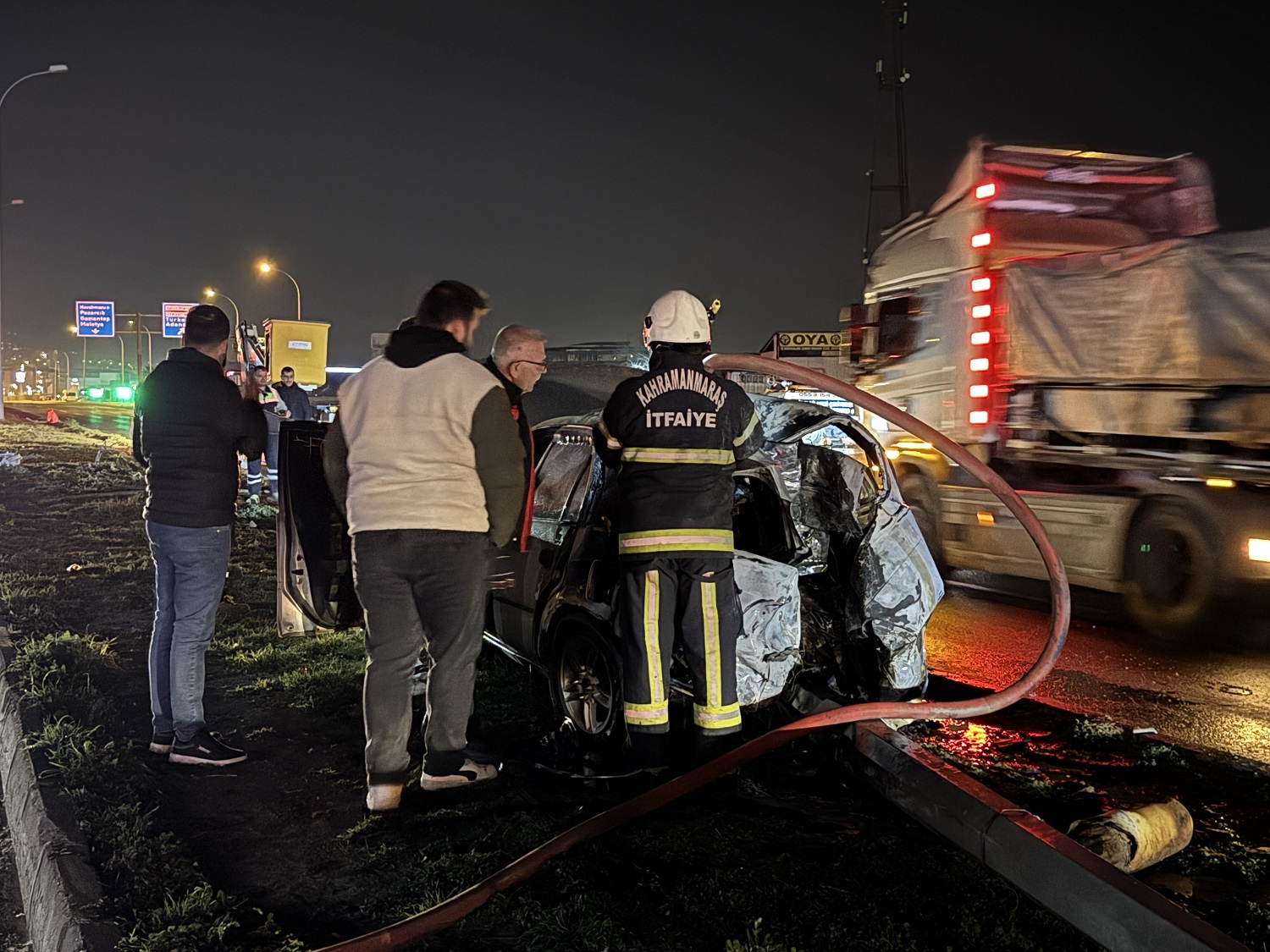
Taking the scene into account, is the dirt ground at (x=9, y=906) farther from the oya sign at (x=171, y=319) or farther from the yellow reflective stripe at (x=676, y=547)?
the oya sign at (x=171, y=319)

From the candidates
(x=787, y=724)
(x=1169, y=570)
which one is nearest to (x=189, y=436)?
(x=787, y=724)

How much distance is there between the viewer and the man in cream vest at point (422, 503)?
3.95 metres

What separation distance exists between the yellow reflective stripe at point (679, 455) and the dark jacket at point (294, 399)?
11.0 meters

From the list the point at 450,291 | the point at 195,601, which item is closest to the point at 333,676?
the point at 195,601

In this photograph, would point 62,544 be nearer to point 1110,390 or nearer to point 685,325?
point 685,325

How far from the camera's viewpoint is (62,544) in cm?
1059

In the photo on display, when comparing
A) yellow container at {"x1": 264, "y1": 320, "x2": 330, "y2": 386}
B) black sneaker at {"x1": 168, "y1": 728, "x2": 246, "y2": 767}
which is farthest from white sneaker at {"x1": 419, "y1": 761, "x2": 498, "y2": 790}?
yellow container at {"x1": 264, "y1": 320, "x2": 330, "y2": 386}

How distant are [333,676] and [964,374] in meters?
5.77

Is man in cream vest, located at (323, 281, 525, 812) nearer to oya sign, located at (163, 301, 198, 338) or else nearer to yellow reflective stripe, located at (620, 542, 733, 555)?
yellow reflective stripe, located at (620, 542, 733, 555)

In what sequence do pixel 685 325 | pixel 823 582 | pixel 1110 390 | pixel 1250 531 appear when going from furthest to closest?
pixel 1110 390, pixel 1250 531, pixel 823 582, pixel 685 325

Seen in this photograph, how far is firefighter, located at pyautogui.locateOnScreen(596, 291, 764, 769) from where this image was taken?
4176 millimetres

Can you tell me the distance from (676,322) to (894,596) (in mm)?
1610

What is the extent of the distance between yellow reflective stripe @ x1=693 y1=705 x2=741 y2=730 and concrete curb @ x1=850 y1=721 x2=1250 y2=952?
54 centimetres

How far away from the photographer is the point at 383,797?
399 centimetres
